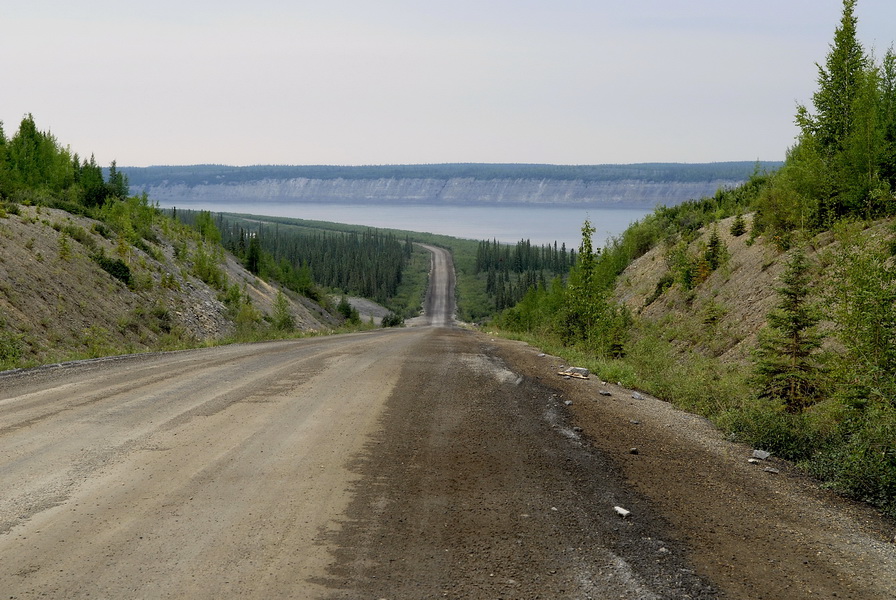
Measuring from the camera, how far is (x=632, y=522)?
6.19 metres

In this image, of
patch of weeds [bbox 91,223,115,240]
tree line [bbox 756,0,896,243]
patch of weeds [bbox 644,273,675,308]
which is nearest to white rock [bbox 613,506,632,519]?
tree line [bbox 756,0,896,243]

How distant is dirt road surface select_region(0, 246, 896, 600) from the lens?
495 cm

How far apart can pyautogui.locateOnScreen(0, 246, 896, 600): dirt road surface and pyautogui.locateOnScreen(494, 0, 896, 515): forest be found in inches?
43.0

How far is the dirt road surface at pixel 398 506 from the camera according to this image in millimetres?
4945

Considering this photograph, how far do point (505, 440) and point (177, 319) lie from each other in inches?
1042

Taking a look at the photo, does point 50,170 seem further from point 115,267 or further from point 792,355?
point 792,355

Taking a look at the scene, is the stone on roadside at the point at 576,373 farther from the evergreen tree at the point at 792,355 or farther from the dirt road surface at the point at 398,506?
the dirt road surface at the point at 398,506

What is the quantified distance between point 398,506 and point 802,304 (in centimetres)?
1008

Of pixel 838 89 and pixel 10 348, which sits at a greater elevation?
→ pixel 838 89

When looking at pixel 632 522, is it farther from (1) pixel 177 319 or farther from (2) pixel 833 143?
(1) pixel 177 319

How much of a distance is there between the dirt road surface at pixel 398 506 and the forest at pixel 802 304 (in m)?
1.09

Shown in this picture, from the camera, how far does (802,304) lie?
1319 cm

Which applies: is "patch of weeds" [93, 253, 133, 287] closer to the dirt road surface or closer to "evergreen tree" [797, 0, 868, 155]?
the dirt road surface

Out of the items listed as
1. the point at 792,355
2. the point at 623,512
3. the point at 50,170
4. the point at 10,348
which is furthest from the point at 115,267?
the point at 50,170
